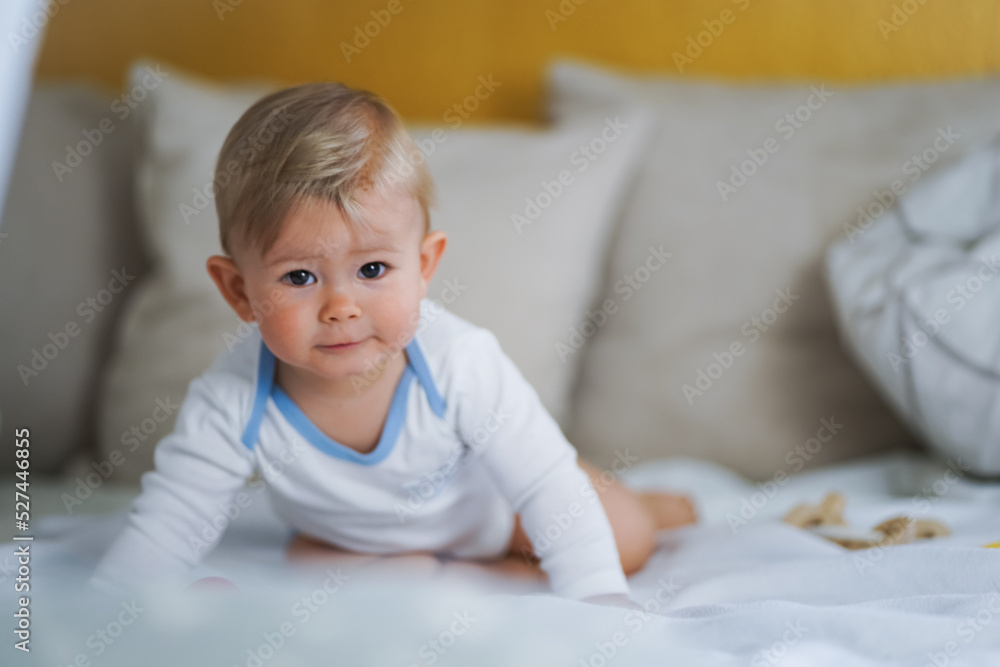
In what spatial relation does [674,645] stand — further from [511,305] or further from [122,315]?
[122,315]

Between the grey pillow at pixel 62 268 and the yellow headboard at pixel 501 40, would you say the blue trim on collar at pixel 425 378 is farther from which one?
the yellow headboard at pixel 501 40

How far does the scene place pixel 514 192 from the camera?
1.16 metres

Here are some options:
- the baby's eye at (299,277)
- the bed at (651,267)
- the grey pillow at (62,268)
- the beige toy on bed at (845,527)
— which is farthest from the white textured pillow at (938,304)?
the grey pillow at (62,268)

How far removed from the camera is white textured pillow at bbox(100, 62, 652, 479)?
112 cm

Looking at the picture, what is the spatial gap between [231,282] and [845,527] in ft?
2.15

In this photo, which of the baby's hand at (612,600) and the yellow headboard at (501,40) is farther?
the yellow headboard at (501,40)

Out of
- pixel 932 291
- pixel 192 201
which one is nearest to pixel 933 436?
pixel 932 291

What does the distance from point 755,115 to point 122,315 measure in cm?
95

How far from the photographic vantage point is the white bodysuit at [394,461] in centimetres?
76

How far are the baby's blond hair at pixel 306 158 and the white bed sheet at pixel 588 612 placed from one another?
28cm

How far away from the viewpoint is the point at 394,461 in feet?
2.63

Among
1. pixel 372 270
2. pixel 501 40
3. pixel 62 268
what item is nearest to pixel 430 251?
pixel 372 270

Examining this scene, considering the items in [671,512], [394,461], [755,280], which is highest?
[755,280]

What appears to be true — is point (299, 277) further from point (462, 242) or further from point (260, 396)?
point (462, 242)
